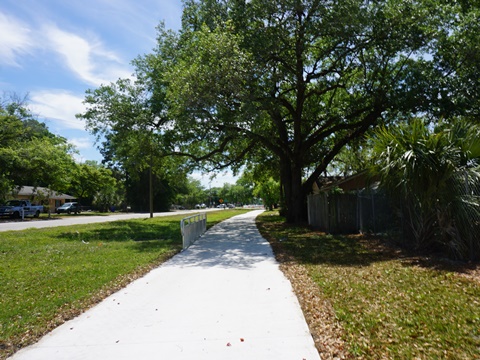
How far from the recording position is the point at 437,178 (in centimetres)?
895

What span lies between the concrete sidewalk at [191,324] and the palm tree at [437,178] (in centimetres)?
389

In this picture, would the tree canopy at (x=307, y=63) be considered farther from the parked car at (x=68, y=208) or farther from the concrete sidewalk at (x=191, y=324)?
the parked car at (x=68, y=208)

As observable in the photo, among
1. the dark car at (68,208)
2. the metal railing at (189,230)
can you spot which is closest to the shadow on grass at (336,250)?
the metal railing at (189,230)

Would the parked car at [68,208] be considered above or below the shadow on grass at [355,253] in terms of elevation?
above

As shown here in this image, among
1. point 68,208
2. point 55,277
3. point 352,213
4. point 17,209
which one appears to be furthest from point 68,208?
point 55,277

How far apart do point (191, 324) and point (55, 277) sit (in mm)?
4538

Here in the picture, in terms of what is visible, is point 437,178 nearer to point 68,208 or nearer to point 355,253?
point 355,253

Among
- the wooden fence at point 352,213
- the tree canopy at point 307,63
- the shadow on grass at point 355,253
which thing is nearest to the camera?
the shadow on grass at point 355,253

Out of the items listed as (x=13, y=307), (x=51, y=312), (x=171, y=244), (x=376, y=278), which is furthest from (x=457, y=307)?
(x=171, y=244)

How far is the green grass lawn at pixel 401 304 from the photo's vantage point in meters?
4.27

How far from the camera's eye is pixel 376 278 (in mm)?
7504

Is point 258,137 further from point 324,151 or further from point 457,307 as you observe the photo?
point 457,307

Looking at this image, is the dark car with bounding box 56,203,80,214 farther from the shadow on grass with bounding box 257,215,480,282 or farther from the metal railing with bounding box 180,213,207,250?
the shadow on grass with bounding box 257,215,480,282

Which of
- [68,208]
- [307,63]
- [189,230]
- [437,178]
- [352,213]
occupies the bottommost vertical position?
[189,230]
